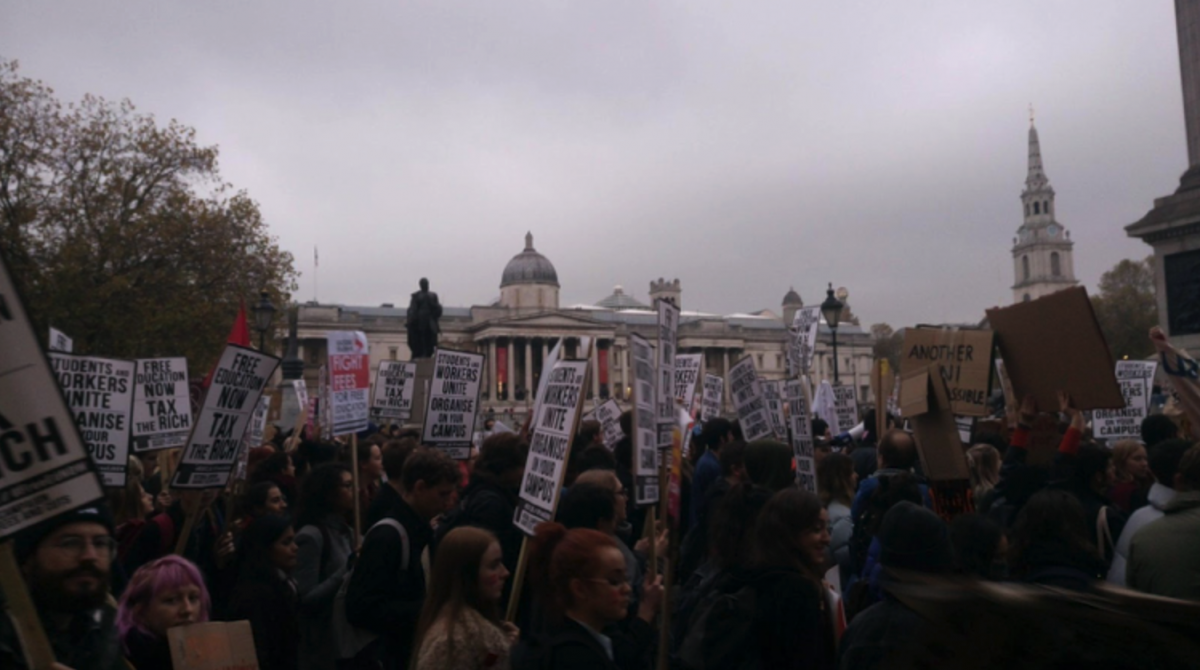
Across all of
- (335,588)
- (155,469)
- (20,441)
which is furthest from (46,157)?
(20,441)

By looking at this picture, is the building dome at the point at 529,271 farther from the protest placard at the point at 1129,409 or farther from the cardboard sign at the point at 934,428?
the cardboard sign at the point at 934,428

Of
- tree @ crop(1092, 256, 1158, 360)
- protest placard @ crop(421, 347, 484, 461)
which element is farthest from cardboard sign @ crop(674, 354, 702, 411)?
tree @ crop(1092, 256, 1158, 360)

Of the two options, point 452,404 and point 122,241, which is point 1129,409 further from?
point 122,241

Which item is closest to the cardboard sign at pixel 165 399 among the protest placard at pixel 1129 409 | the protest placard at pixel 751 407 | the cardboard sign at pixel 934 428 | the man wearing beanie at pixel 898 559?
the protest placard at pixel 751 407

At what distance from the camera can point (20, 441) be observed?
273 cm

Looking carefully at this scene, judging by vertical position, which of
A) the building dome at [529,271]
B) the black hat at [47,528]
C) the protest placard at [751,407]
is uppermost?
the building dome at [529,271]

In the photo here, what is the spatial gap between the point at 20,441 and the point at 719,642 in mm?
2164

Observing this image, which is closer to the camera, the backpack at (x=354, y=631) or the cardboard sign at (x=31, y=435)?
the cardboard sign at (x=31, y=435)

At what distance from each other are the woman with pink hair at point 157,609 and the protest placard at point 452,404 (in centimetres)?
478

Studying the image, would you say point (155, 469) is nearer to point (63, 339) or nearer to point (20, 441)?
point (63, 339)

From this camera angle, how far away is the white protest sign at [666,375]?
18.8 feet

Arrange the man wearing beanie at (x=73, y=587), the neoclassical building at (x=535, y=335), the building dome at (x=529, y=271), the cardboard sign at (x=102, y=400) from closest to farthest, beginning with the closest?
the man wearing beanie at (x=73, y=587) → the cardboard sign at (x=102, y=400) → the neoclassical building at (x=535, y=335) → the building dome at (x=529, y=271)

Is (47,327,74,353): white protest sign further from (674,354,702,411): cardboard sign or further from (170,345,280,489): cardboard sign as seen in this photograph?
(674,354,702,411): cardboard sign

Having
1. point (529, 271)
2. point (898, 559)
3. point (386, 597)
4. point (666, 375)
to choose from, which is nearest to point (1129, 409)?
point (666, 375)
